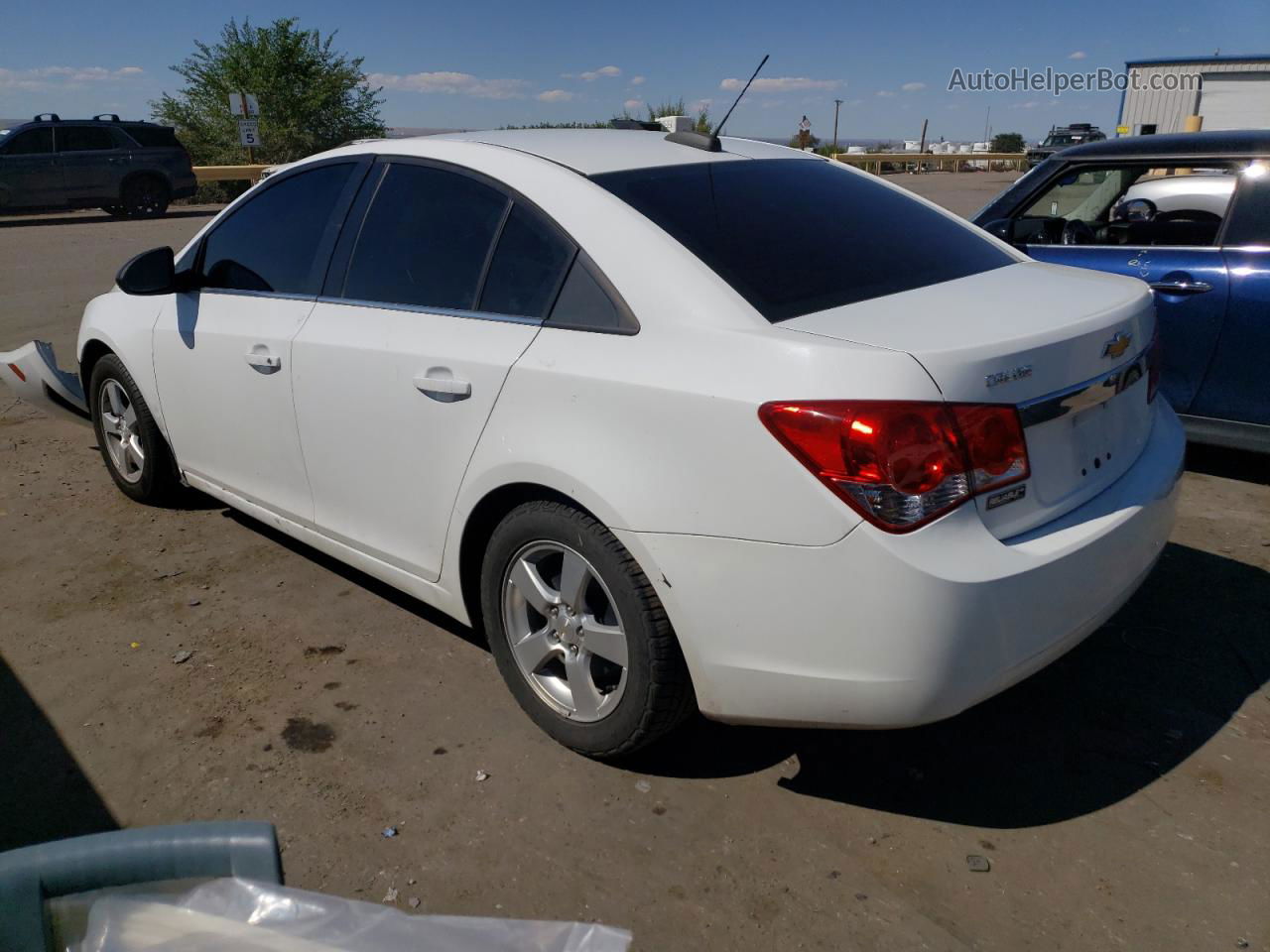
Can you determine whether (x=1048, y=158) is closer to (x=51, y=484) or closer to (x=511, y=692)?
(x=511, y=692)

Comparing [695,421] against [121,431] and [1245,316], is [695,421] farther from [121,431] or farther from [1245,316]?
A: [121,431]

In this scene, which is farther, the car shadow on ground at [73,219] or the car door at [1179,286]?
the car shadow on ground at [73,219]

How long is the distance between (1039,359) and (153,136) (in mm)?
22816

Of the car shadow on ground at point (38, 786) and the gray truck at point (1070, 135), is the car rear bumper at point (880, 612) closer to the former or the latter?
the car shadow on ground at point (38, 786)

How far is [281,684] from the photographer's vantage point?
3.37m

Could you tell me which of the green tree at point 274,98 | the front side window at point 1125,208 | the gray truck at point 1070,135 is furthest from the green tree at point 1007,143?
the front side window at point 1125,208

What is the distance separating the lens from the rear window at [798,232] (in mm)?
2648

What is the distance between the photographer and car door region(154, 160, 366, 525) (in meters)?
3.57

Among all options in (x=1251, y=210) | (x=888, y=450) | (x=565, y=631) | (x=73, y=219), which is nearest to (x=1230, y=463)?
(x=1251, y=210)

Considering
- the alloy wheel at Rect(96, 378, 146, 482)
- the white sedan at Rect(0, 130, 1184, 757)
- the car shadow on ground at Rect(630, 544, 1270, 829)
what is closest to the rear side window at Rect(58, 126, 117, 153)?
the alloy wheel at Rect(96, 378, 146, 482)

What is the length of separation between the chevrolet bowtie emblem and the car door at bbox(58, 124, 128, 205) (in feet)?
71.9

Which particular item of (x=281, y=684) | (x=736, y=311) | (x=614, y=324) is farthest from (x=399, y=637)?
(x=736, y=311)

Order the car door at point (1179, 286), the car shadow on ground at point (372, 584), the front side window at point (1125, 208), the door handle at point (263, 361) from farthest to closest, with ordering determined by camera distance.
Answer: the front side window at point (1125, 208) < the car door at point (1179, 286) < the car shadow on ground at point (372, 584) < the door handle at point (263, 361)

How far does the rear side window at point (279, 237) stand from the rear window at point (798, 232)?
1225 millimetres
